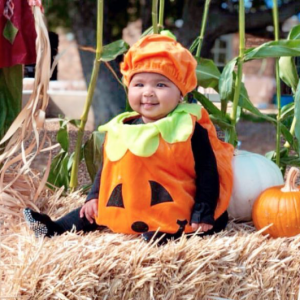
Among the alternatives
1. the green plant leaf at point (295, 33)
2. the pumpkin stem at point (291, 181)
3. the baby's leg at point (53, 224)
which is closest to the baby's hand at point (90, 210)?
the baby's leg at point (53, 224)

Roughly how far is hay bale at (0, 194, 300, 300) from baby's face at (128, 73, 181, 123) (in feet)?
1.15

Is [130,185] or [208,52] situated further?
[208,52]

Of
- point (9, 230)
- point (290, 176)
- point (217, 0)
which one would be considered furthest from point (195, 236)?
point (217, 0)

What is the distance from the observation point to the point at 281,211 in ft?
5.35

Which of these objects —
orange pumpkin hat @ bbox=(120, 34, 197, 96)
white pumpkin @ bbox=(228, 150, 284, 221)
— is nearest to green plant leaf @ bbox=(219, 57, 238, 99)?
white pumpkin @ bbox=(228, 150, 284, 221)

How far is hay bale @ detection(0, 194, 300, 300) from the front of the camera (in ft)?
4.19

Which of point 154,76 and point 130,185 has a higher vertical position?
point 154,76

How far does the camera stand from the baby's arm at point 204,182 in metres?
1.54

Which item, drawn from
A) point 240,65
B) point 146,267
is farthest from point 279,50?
point 146,267

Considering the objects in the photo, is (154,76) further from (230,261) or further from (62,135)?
(62,135)

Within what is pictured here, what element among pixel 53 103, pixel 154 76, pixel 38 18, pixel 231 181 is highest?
pixel 38 18

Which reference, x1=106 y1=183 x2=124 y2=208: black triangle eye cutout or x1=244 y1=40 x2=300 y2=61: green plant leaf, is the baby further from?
x1=244 y1=40 x2=300 y2=61: green plant leaf

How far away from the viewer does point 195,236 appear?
1491 millimetres

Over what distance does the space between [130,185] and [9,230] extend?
387mm
